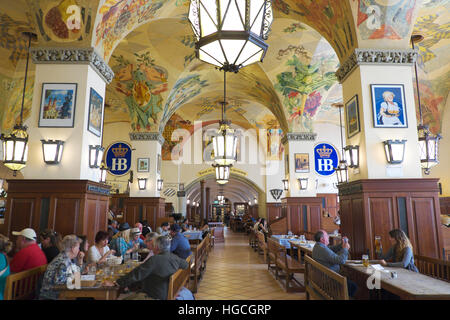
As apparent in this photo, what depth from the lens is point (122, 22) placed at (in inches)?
262

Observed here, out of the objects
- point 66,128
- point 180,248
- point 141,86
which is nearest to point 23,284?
point 180,248

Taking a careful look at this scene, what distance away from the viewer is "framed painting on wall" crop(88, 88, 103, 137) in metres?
5.79

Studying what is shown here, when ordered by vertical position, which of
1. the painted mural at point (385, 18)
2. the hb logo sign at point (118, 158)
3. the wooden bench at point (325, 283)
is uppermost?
the painted mural at point (385, 18)

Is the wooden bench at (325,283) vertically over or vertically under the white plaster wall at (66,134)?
under

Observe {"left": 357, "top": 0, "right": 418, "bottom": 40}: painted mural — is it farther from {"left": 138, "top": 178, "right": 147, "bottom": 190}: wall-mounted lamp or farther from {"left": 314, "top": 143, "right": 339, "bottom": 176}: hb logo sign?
{"left": 314, "top": 143, "right": 339, "bottom": 176}: hb logo sign

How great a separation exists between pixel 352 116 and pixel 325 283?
356cm

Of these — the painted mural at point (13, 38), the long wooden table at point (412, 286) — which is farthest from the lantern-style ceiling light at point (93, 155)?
the long wooden table at point (412, 286)

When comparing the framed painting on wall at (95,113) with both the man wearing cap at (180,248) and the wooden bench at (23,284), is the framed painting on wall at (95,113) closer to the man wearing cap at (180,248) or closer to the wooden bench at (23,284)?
the man wearing cap at (180,248)

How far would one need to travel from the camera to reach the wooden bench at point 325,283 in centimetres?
302

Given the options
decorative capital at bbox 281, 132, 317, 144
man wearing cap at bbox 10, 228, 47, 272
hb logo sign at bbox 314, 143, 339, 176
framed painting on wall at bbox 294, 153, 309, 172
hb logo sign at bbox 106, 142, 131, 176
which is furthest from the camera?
hb logo sign at bbox 314, 143, 339, 176

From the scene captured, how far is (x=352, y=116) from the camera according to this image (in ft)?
19.7

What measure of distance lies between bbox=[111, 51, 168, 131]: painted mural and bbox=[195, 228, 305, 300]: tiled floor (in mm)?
5691

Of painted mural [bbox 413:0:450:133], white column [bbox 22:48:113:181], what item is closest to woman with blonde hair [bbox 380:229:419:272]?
white column [bbox 22:48:113:181]

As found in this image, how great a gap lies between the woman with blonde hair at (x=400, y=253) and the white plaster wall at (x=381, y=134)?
4.07ft
